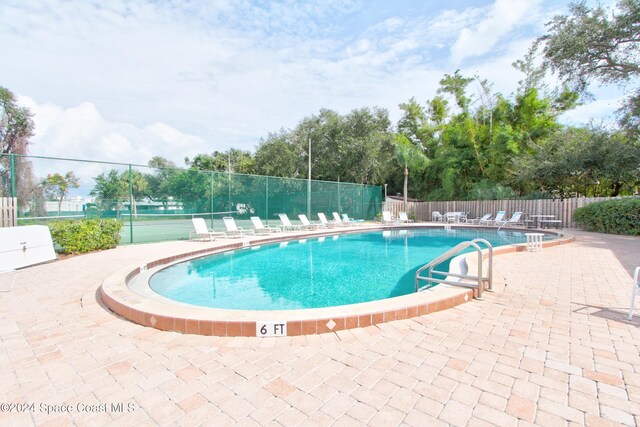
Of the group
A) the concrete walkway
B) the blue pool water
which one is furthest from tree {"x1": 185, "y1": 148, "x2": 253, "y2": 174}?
the concrete walkway

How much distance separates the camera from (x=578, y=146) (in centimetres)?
1402

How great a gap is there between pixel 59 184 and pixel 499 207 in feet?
57.4

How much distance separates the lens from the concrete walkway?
1597 millimetres

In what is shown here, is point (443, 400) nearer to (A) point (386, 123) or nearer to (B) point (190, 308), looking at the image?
(B) point (190, 308)

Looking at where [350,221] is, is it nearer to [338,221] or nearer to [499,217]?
[338,221]

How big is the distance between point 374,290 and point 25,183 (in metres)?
7.62

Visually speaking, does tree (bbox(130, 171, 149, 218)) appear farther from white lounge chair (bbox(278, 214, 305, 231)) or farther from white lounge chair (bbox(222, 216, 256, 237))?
white lounge chair (bbox(278, 214, 305, 231))

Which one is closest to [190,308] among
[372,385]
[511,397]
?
[372,385]

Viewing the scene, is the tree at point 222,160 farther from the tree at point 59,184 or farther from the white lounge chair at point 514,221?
the tree at point 59,184

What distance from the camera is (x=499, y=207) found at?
1599cm

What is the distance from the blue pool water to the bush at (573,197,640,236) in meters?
6.20

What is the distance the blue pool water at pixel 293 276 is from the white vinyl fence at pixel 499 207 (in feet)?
26.0

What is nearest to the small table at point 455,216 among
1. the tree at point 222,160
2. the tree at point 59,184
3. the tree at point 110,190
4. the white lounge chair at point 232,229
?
the white lounge chair at point 232,229

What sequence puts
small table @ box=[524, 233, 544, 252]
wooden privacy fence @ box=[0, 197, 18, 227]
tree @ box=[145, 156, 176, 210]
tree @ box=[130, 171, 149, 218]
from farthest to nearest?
1. tree @ box=[145, 156, 176, 210]
2. tree @ box=[130, 171, 149, 218]
3. small table @ box=[524, 233, 544, 252]
4. wooden privacy fence @ box=[0, 197, 18, 227]
